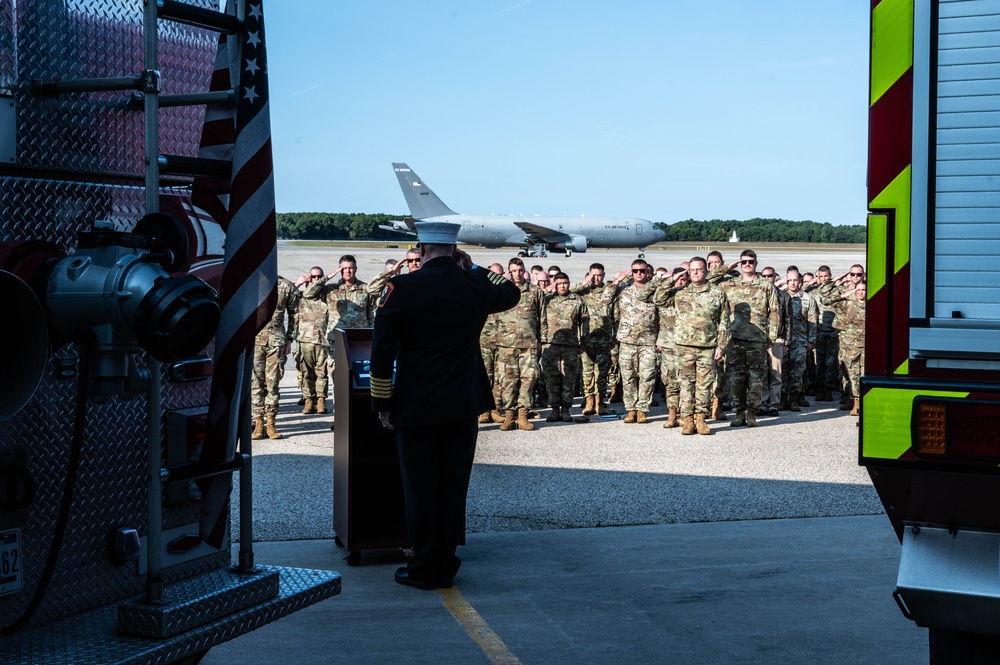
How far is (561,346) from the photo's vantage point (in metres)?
13.8

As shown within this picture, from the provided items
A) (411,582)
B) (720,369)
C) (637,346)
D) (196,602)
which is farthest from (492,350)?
(196,602)

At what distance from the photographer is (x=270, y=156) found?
11.4ft

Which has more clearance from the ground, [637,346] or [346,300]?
[346,300]

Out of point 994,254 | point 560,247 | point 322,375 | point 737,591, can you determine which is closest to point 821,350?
point 322,375

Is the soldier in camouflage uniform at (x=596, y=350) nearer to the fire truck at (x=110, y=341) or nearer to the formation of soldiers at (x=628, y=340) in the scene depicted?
the formation of soldiers at (x=628, y=340)

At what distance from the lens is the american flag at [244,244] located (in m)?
3.42

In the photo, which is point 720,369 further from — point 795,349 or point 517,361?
point 517,361

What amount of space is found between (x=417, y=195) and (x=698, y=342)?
54854 millimetres

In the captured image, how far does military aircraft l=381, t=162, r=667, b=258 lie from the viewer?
66.6m

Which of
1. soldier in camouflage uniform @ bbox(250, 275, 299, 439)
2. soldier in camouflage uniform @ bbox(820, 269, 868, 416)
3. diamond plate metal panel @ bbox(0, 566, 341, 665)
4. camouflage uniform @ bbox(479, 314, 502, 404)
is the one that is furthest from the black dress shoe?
soldier in camouflage uniform @ bbox(820, 269, 868, 416)

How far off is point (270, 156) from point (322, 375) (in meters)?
10.3

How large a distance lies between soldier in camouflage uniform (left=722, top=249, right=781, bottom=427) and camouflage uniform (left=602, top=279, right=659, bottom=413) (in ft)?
3.21

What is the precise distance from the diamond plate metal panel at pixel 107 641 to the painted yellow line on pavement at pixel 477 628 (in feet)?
5.35

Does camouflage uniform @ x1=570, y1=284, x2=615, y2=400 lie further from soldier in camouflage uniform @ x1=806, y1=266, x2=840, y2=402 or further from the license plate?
the license plate
